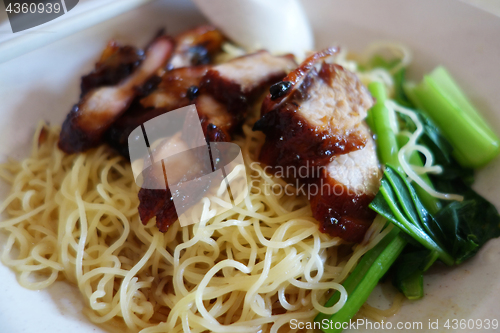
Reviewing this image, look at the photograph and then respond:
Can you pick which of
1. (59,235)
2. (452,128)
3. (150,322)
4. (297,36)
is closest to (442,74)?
(452,128)

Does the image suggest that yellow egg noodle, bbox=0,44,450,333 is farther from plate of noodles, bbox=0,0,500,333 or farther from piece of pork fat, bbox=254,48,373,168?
piece of pork fat, bbox=254,48,373,168

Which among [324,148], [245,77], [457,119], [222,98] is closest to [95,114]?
[222,98]

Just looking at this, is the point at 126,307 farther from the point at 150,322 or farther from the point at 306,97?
the point at 306,97

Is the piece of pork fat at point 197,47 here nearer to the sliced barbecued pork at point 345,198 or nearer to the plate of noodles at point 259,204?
the plate of noodles at point 259,204

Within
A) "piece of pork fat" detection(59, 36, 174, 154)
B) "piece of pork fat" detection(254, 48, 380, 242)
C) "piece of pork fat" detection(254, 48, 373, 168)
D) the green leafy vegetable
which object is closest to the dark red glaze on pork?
"piece of pork fat" detection(254, 48, 380, 242)

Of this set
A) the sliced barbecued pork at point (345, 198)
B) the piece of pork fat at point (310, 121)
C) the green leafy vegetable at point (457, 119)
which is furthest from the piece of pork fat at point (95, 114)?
the green leafy vegetable at point (457, 119)

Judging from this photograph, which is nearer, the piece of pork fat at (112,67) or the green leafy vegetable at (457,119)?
the green leafy vegetable at (457,119)
